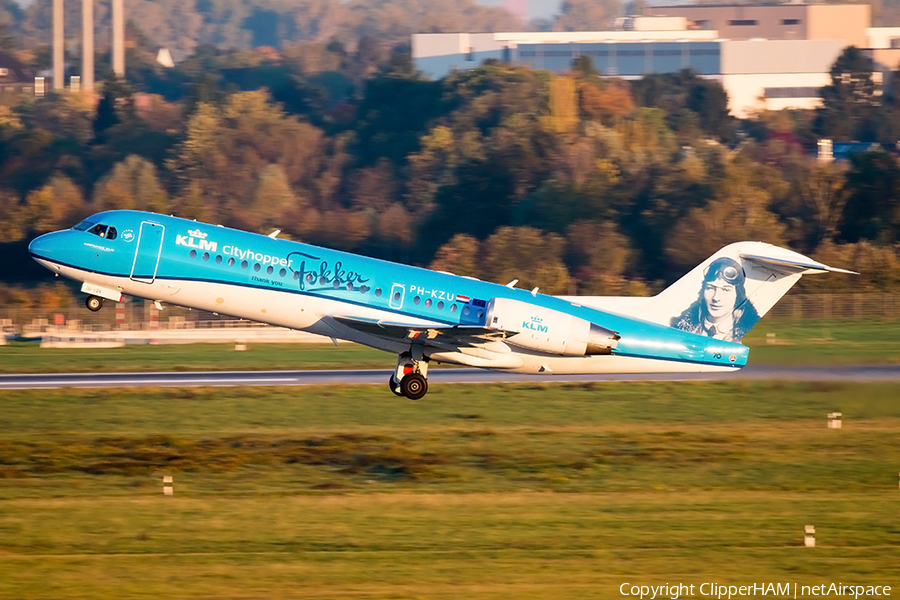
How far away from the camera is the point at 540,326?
26.2 metres

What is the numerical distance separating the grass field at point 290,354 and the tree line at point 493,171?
39.0 feet

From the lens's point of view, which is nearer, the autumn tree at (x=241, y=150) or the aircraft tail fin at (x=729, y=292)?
the aircraft tail fin at (x=729, y=292)

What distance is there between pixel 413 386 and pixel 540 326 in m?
3.31

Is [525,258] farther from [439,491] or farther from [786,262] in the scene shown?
[439,491]

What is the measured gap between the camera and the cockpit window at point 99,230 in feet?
85.4

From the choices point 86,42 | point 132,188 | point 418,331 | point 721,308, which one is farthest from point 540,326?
point 86,42

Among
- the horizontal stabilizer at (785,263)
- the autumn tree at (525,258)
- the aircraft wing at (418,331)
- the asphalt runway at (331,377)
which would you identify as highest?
the autumn tree at (525,258)

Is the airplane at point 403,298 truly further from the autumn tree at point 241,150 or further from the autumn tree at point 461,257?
the autumn tree at point 241,150

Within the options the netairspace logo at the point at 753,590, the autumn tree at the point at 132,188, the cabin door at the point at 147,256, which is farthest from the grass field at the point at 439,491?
the autumn tree at the point at 132,188

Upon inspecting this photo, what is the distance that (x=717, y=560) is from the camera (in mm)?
17031

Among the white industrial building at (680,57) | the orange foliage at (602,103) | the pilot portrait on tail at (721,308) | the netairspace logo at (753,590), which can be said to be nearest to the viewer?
the netairspace logo at (753,590)

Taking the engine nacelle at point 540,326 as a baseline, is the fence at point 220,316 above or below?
above

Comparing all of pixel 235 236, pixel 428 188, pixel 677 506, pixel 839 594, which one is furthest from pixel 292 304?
pixel 428 188

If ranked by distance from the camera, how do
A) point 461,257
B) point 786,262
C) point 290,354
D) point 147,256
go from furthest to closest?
point 461,257
point 290,354
point 786,262
point 147,256
